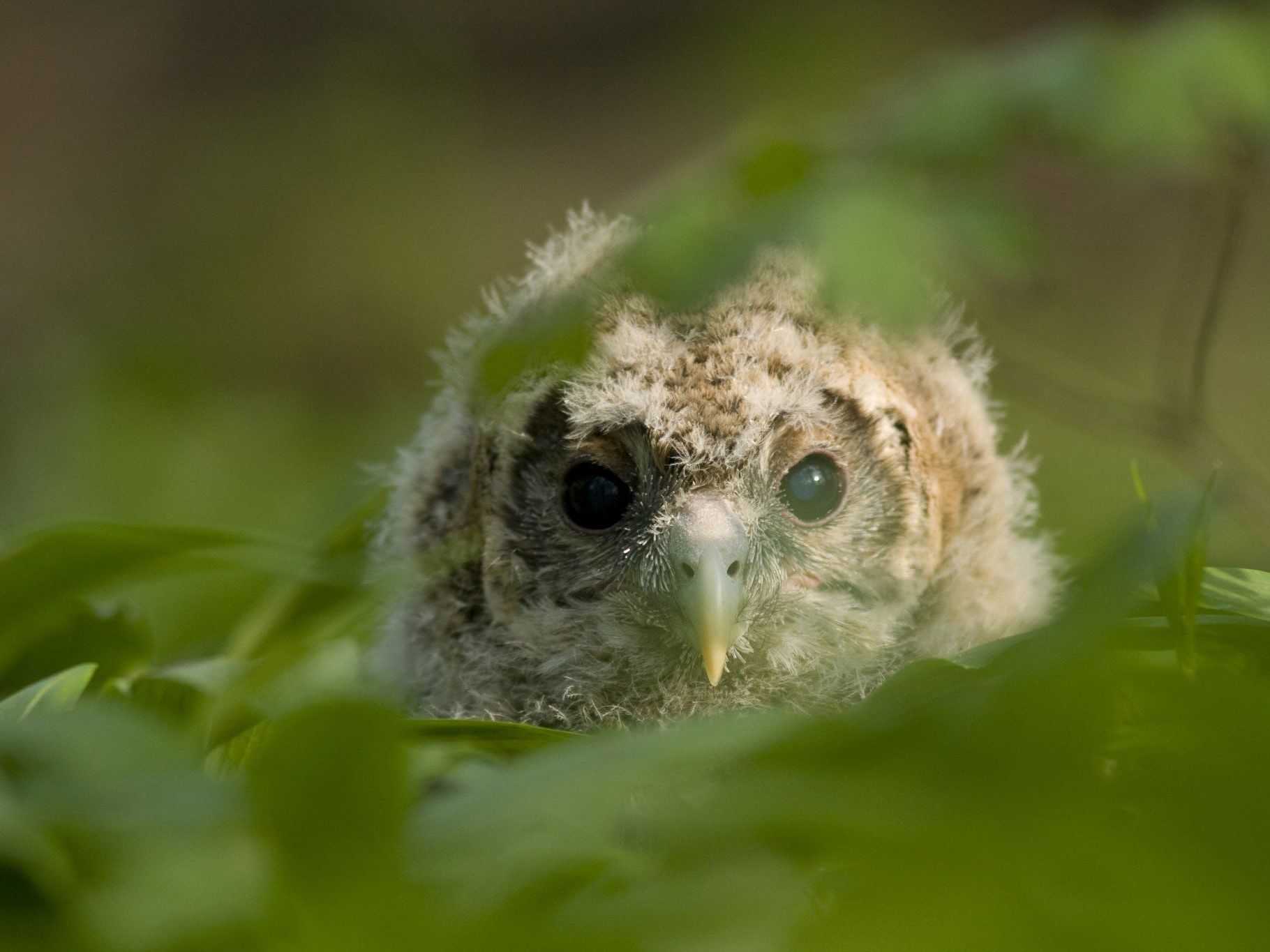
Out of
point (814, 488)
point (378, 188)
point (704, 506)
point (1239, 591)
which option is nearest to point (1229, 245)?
point (814, 488)

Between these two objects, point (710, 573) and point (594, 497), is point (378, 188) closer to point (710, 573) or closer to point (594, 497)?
point (594, 497)

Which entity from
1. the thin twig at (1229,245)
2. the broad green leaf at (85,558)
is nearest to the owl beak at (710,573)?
the broad green leaf at (85,558)

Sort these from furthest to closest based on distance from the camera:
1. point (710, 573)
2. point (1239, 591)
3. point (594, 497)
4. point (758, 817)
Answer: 1. point (594, 497)
2. point (710, 573)
3. point (1239, 591)
4. point (758, 817)

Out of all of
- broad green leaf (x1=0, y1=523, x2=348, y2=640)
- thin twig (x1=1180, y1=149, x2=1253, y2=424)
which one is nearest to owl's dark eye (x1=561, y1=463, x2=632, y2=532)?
broad green leaf (x1=0, y1=523, x2=348, y2=640)

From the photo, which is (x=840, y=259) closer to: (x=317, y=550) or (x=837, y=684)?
(x=837, y=684)

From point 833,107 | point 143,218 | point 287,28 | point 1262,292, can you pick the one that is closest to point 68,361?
point 143,218

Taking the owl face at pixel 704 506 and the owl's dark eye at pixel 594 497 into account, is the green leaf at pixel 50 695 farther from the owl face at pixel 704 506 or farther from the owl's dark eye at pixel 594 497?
the owl's dark eye at pixel 594 497

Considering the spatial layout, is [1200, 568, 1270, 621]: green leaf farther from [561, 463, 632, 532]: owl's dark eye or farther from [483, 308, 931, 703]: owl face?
[561, 463, 632, 532]: owl's dark eye
